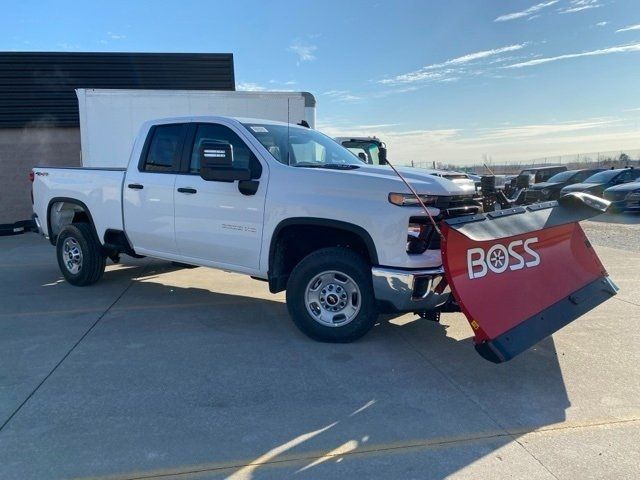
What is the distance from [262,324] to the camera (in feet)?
18.6

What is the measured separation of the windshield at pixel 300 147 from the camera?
5.38 metres

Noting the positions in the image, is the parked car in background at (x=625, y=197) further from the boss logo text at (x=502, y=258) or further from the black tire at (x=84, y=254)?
the black tire at (x=84, y=254)

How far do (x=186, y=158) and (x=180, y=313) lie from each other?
1789mm

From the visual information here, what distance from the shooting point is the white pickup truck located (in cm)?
450

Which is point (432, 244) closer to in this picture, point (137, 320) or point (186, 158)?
point (186, 158)

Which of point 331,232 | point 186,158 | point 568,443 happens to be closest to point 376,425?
point 568,443

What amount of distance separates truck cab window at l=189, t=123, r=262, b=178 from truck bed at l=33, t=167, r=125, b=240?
125 centimetres

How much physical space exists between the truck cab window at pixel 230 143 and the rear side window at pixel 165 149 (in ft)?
0.76

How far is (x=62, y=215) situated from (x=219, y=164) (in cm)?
407

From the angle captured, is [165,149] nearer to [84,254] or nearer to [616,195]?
[84,254]

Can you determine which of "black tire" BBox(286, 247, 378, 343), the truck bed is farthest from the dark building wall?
"black tire" BBox(286, 247, 378, 343)

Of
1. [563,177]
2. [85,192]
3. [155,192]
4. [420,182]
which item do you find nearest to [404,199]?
[420,182]

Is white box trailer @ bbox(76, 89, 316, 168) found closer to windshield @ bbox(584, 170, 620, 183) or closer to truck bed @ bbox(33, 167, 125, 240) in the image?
truck bed @ bbox(33, 167, 125, 240)

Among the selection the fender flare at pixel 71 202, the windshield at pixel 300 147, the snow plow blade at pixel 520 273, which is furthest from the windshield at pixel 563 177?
the fender flare at pixel 71 202
